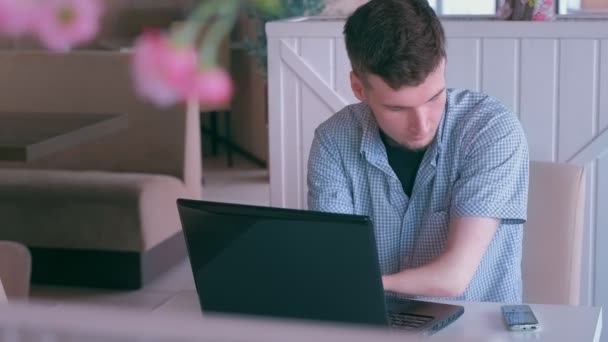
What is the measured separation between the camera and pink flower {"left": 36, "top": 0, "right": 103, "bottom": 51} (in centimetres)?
287

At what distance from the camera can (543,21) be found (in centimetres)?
198

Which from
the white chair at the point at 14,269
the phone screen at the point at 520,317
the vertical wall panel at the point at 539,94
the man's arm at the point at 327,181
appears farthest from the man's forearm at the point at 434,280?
the white chair at the point at 14,269

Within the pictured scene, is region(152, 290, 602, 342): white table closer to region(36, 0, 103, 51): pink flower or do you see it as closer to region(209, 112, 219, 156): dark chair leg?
region(36, 0, 103, 51): pink flower

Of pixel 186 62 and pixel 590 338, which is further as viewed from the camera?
pixel 186 62

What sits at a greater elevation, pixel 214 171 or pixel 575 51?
pixel 575 51

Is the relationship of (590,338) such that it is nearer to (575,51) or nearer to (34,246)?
(575,51)

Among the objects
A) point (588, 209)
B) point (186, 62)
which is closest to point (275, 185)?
point (588, 209)

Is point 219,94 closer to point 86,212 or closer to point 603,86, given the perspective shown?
point 86,212

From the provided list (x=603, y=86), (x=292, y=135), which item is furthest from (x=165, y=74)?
(x=603, y=86)

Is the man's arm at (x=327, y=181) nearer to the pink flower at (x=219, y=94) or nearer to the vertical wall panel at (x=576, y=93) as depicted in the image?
the vertical wall panel at (x=576, y=93)

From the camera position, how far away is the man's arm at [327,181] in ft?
4.75

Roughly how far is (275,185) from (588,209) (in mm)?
647

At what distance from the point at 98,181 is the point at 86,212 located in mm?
155

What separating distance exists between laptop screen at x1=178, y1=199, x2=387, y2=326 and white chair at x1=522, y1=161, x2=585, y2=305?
557 millimetres
